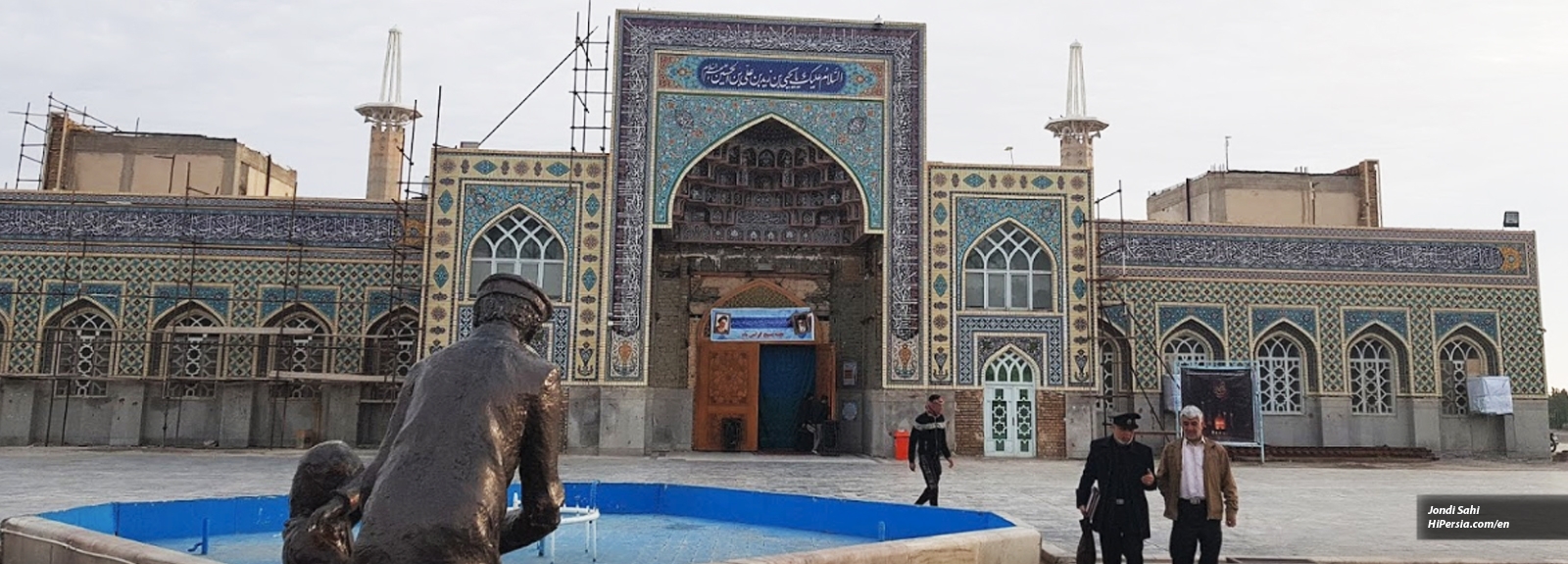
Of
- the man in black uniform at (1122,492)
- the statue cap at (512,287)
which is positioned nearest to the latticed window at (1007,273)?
the man in black uniform at (1122,492)

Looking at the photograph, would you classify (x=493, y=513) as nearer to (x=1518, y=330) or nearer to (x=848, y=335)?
(x=848, y=335)

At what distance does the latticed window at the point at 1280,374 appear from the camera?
17.5 meters

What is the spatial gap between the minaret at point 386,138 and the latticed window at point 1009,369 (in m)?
12.2

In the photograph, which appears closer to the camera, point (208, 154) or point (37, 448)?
point (37, 448)

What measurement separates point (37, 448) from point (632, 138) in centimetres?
907

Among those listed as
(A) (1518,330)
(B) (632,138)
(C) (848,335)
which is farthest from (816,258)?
(A) (1518,330)

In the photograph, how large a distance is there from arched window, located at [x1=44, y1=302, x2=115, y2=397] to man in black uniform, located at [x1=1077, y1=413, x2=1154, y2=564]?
1534cm

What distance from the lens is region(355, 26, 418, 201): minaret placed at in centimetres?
2238

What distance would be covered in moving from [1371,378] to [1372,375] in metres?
0.05

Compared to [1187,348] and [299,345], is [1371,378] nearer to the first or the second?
[1187,348]

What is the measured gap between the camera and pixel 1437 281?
17.8 m

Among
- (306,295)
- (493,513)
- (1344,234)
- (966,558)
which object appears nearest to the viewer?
(493,513)

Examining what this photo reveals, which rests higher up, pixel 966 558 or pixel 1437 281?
pixel 1437 281

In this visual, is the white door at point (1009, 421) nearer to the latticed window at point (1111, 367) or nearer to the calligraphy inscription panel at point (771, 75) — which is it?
the latticed window at point (1111, 367)
